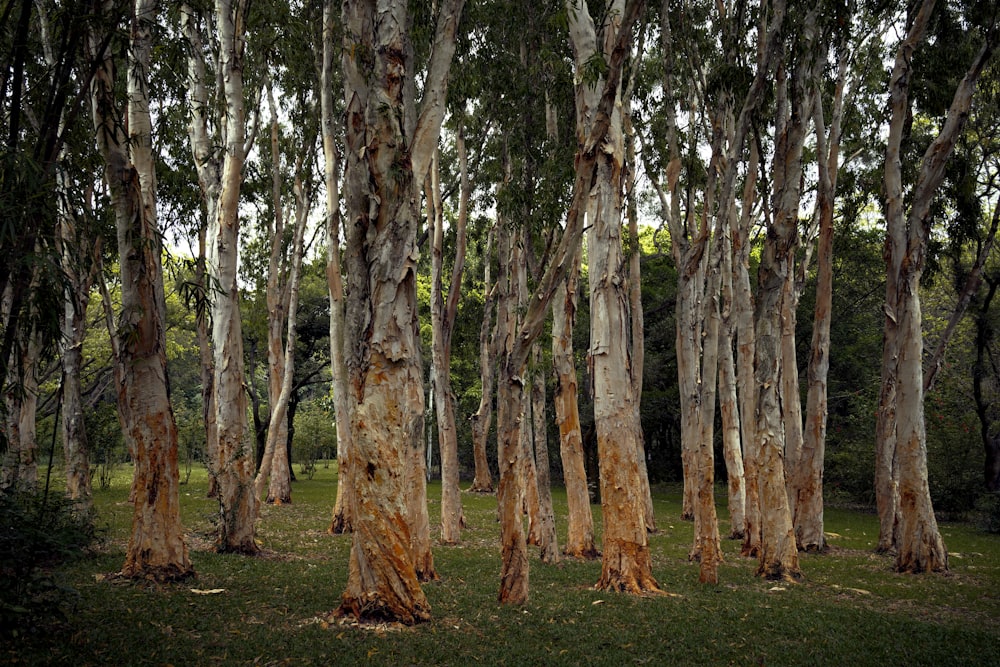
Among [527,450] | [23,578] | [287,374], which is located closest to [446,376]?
[527,450]

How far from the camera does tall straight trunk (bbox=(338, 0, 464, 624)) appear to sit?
7.60 metres

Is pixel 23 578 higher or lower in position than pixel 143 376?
lower

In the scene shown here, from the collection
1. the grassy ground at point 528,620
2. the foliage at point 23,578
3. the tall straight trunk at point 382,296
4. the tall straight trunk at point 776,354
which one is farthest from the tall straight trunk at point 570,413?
the foliage at point 23,578

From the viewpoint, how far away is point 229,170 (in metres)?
12.4

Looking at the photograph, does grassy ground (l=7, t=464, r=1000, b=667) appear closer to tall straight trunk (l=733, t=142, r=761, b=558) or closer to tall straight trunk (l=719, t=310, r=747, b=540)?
tall straight trunk (l=733, t=142, r=761, b=558)

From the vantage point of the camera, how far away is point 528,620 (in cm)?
830

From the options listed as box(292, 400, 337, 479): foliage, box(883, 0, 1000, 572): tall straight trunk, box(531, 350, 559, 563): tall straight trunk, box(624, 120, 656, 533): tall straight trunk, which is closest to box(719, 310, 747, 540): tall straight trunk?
box(624, 120, 656, 533): tall straight trunk

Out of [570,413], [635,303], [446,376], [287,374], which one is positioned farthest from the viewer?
[635,303]

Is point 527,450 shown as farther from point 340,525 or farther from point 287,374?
point 287,374

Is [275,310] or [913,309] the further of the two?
[275,310]

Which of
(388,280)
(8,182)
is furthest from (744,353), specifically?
(8,182)

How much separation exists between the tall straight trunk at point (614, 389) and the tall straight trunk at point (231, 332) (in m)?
6.11

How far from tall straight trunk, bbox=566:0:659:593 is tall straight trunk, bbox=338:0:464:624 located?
117 inches

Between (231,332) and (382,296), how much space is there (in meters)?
5.71
